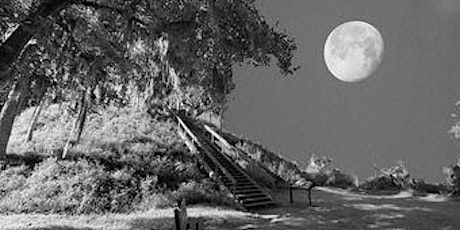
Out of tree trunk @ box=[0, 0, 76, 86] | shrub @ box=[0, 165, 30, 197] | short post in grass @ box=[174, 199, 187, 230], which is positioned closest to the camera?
short post in grass @ box=[174, 199, 187, 230]

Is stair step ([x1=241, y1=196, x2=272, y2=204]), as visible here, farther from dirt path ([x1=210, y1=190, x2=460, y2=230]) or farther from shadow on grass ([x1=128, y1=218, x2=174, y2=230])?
shadow on grass ([x1=128, y1=218, x2=174, y2=230])

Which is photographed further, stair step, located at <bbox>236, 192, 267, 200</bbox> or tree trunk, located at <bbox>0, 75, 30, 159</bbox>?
tree trunk, located at <bbox>0, 75, 30, 159</bbox>

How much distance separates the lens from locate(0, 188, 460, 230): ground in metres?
13.1

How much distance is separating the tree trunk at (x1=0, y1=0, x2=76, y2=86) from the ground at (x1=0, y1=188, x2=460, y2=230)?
5622 mm

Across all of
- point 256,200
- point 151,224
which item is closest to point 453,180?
point 256,200

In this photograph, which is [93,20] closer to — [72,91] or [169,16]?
[169,16]

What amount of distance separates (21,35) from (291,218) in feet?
35.5

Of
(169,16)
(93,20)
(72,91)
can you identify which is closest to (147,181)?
(72,91)

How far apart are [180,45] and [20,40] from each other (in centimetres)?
425

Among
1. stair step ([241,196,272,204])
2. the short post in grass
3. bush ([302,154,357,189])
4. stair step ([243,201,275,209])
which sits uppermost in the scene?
bush ([302,154,357,189])

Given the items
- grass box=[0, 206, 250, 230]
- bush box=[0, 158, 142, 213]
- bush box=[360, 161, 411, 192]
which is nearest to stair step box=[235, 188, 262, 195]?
grass box=[0, 206, 250, 230]

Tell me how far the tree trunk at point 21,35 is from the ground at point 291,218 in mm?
5622

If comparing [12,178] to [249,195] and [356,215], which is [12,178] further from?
[356,215]

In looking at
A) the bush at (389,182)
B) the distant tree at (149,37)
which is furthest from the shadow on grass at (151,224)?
the bush at (389,182)
